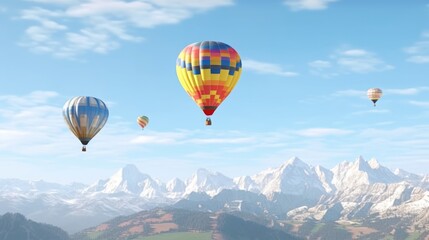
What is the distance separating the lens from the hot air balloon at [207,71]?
105m

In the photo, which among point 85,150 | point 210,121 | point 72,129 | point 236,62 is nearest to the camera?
point 210,121

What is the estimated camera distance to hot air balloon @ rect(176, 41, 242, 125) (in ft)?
346

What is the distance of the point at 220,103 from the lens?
108m

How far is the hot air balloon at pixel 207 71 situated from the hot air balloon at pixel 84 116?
35680mm

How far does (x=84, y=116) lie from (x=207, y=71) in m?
43.2

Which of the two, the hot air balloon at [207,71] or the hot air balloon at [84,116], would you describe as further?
the hot air balloon at [84,116]

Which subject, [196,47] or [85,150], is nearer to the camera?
[196,47]

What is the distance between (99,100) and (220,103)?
1781 inches

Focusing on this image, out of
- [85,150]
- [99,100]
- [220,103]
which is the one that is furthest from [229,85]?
[99,100]

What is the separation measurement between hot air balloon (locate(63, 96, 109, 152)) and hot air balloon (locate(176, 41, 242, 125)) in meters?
35.7

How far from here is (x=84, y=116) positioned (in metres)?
132

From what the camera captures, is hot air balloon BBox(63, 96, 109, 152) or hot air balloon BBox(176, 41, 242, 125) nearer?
hot air balloon BBox(176, 41, 242, 125)

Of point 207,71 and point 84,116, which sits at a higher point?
point 207,71

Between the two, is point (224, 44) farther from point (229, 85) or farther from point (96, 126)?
point (96, 126)
